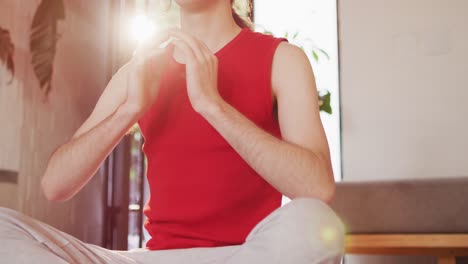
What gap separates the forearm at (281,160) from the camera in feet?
3.17

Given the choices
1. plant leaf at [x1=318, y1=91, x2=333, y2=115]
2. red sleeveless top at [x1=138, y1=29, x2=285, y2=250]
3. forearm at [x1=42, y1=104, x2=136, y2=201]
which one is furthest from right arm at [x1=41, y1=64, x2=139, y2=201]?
plant leaf at [x1=318, y1=91, x2=333, y2=115]

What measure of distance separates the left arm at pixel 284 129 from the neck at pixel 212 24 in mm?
193

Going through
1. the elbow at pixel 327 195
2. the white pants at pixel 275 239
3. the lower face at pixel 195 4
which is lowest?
the white pants at pixel 275 239

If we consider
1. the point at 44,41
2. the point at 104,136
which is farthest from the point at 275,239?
the point at 44,41

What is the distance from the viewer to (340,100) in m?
3.36

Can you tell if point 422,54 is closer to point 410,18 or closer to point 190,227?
point 410,18

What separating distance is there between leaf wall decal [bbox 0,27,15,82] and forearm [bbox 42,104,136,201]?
59 centimetres

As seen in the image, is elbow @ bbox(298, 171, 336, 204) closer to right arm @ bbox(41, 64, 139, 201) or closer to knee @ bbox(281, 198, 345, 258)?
knee @ bbox(281, 198, 345, 258)

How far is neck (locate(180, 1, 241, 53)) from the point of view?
1.30 metres

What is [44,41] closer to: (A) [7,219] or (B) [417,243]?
(A) [7,219]

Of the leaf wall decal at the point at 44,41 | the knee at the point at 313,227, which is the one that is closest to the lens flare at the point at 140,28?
the leaf wall decal at the point at 44,41

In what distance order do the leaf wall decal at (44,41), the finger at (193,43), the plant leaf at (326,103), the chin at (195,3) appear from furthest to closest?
the plant leaf at (326,103), the leaf wall decal at (44,41), the chin at (195,3), the finger at (193,43)

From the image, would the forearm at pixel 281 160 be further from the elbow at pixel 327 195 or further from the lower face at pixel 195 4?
the lower face at pixel 195 4

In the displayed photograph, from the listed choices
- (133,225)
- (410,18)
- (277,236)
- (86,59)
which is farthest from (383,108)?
(277,236)
